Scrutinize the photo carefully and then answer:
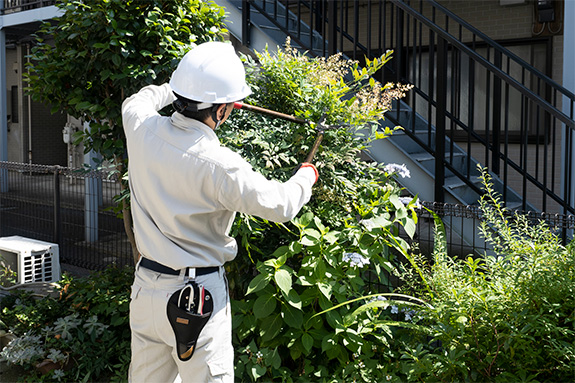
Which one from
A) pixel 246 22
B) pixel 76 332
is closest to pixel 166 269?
pixel 76 332

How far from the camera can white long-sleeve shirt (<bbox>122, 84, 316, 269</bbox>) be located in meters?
2.44

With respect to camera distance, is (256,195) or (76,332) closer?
(256,195)

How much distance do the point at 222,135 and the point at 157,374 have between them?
1603 mm

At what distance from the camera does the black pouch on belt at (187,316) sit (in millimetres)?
2479

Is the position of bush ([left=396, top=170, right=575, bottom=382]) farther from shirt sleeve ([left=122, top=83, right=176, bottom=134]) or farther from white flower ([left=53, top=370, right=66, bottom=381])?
white flower ([left=53, top=370, right=66, bottom=381])

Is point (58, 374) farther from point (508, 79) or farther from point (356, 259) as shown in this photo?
point (508, 79)

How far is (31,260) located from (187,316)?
12.6ft

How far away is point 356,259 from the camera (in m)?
3.34

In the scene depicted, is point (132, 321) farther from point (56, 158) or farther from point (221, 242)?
point (56, 158)

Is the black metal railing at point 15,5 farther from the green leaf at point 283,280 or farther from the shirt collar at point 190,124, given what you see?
the shirt collar at point 190,124

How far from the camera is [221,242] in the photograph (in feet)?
8.93

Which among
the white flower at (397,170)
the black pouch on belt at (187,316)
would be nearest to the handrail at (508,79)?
the white flower at (397,170)

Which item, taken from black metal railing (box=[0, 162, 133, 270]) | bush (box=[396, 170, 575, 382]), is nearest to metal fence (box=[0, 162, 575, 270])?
black metal railing (box=[0, 162, 133, 270])

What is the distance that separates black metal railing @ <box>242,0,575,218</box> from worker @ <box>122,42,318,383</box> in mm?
2659
